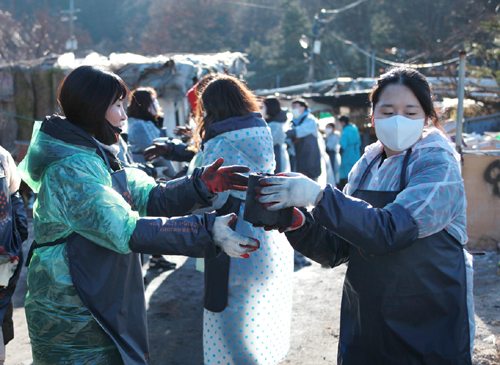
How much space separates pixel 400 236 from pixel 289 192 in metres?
0.37

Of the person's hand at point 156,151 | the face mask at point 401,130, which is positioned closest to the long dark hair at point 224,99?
the person's hand at point 156,151

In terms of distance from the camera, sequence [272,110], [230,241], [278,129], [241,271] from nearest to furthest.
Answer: [230,241] < [241,271] < [278,129] < [272,110]

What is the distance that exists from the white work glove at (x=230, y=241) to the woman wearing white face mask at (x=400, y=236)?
189 millimetres

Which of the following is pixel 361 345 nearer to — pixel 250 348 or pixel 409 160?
pixel 409 160

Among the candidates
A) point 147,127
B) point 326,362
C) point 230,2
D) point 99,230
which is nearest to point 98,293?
point 99,230

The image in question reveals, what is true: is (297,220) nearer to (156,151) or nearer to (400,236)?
(400,236)

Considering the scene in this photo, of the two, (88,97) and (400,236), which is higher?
(88,97)

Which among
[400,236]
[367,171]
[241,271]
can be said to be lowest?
[241,271]

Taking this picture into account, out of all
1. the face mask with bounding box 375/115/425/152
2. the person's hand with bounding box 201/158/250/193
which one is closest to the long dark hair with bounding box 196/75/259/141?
the person's hand with bounding box 201/158/250/193

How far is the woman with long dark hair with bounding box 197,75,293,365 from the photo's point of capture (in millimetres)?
3863

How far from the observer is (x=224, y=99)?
13.1 feet

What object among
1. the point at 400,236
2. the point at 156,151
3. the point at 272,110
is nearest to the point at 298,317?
the point at 156,151

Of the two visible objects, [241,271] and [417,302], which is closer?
[417,302]

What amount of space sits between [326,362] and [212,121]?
Answer: 6.18 ft
